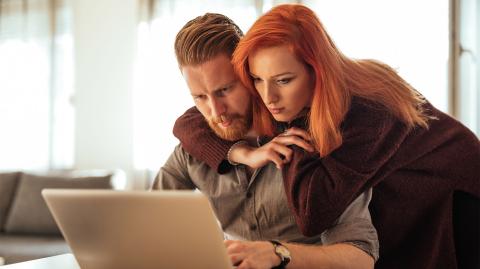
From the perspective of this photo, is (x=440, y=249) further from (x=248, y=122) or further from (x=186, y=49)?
(x=186, y=49)

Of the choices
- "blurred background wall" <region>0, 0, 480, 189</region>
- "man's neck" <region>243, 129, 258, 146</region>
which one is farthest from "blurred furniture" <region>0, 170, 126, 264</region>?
→ "man's neck" <region>243, 129, 258, 146</region>

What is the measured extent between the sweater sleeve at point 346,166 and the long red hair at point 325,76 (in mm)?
24

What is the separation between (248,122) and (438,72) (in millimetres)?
2565

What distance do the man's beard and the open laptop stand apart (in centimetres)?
47

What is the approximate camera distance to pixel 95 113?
16.2ft

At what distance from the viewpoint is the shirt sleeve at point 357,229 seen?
1147 mm

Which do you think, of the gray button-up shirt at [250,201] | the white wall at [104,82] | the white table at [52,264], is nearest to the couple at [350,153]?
the gray button-up shirt at [250,201]

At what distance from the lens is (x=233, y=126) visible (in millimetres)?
1413

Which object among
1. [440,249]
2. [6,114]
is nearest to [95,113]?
[6,114]

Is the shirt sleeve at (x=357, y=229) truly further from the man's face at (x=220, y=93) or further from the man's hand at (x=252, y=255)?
the man's face at (x=220, y=93)

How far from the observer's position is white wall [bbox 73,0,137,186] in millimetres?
4805

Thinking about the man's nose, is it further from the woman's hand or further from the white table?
the white table

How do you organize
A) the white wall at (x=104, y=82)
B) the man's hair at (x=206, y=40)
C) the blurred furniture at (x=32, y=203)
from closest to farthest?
the man's hair at (x=206, y=40)
the blurred furniture at (x=32, y=203)
the white wall at (x=104, y=82)

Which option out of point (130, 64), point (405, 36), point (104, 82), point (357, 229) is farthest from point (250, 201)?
point (104, 82)
